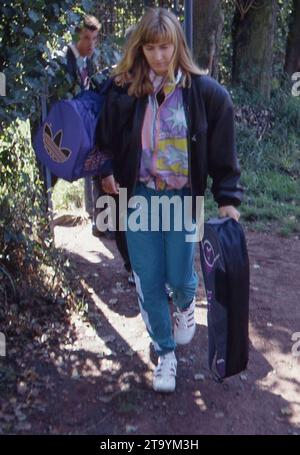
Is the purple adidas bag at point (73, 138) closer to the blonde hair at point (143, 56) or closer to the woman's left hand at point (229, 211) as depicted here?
the blonde hair at point (143, 56)

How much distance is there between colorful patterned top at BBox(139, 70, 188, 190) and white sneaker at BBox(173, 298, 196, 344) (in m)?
0.96

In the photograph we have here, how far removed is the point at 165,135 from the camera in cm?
355

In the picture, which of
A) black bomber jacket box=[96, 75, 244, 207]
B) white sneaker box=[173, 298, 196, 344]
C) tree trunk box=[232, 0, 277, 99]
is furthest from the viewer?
tree trunk box=[232, 0, 277, 99]

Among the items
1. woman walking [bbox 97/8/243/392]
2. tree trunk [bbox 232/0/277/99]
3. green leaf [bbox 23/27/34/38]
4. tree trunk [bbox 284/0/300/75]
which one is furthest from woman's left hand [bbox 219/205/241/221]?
tree trunk [bbox 284/0/300/75]

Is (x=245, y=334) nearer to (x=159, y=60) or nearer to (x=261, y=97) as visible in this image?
(x=159, y=60)

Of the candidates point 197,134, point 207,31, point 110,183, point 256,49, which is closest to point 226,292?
point 197,134

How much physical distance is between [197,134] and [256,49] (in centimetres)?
864

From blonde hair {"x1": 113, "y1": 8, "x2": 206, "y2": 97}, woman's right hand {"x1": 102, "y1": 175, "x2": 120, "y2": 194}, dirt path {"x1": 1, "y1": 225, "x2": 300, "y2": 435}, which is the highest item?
blonde hair {"x1": 113, "y1": 8, "x2": 206, "y2": 97}

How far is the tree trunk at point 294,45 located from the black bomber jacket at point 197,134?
10170 mm

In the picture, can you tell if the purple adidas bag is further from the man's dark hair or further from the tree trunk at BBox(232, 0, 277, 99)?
the tree trunk at BBox(232, 0, 277, 99)

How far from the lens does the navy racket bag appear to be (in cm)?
351

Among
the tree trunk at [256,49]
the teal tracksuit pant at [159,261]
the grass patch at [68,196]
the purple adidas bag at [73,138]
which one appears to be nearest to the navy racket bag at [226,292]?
the teal tracksuit pant at [159,261]

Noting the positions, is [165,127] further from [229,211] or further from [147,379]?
[147,379]
